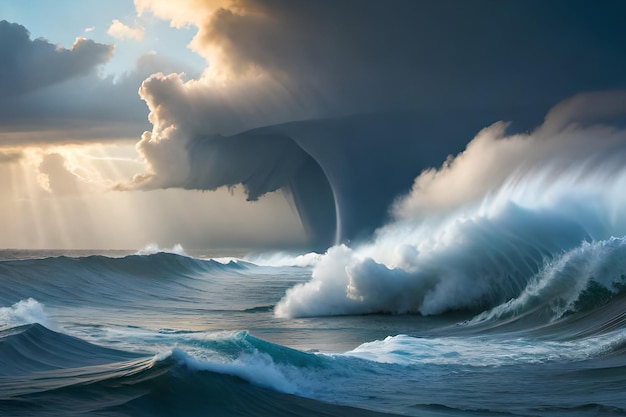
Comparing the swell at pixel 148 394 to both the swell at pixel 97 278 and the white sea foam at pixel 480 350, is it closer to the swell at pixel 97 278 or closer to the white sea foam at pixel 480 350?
the white sea foam at pixel 480 350

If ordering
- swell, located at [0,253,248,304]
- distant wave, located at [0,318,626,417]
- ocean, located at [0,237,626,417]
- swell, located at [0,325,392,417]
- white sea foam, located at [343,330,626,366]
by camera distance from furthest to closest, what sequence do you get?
swell, located at [0,253,248,304]
white sea foam, located at [343,330,626,366]
ocean, located at [0,237,626,417]
distant wave, located at [0,318,626,417]
swell, located at [0,325,392,417]

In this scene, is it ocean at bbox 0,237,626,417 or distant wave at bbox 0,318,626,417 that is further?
ocean at bbox 0,237,626,417

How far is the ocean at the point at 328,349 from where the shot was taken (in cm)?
1006

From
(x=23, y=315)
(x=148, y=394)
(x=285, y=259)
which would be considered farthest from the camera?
(x=285, y=259)

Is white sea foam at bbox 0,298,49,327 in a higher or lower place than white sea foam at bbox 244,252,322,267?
lower

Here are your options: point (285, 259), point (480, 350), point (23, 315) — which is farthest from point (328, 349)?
point (285, 259)

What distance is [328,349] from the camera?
16812mm

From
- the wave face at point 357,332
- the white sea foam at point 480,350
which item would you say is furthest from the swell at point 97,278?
the white sea foam at point 480,350

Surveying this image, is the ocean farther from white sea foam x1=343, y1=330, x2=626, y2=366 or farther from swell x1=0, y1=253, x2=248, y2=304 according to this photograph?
swell x1=0, y1=253, x2=248, y2=304

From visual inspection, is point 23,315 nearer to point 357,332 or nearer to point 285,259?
point 357,332

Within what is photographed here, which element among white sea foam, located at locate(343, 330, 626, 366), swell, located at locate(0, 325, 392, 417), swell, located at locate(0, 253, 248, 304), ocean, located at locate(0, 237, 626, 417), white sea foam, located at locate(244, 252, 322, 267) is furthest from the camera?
white sea foam, located at locate(244, 252, 322, 267)

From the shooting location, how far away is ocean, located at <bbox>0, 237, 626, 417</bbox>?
33.0 feet

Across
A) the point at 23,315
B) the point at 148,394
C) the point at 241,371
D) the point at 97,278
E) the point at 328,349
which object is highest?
the point at 97,278

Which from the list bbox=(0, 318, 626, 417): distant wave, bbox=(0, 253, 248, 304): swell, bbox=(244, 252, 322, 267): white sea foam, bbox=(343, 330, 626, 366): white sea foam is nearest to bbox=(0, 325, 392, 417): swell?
bbox=(0, 318, 626, 417): distant wave
